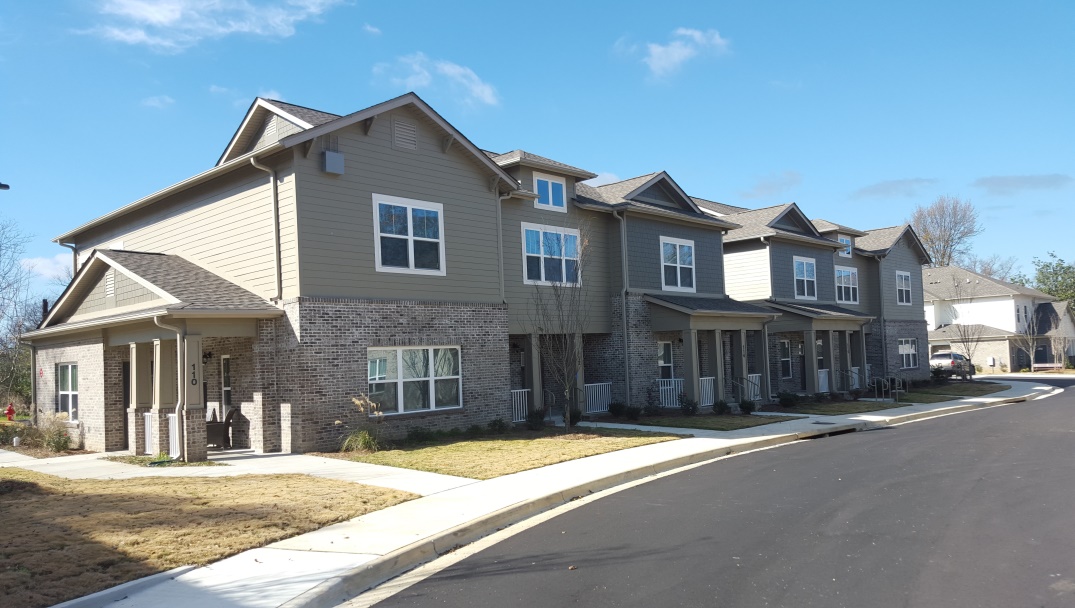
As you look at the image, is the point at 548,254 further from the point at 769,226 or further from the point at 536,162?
the point at 769,226

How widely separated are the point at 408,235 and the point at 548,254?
5613mm

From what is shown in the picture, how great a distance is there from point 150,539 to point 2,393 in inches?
1220

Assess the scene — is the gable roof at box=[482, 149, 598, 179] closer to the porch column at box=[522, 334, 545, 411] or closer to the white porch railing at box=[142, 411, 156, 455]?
the porch column at box=[522, 334, 545, 411]

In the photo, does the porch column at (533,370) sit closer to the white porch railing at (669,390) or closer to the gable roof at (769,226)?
the white porch railing at (669,390)

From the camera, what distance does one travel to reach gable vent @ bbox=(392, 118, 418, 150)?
1839cm

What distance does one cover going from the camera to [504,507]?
10.3 meters

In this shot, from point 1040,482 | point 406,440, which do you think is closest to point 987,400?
point 1040,482

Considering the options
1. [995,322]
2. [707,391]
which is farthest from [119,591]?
[995,322]

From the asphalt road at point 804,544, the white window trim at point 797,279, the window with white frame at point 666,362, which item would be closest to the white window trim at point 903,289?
the white window trim at point 797,279

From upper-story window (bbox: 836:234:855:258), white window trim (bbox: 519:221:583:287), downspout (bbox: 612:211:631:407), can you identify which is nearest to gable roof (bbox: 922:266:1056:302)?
upper-story window (bbox: 836:234:855:258)

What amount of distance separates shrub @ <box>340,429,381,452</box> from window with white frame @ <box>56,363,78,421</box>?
8.89 m

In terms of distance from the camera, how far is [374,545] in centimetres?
839

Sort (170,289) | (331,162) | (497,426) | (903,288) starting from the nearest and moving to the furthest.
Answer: (170,289)
(331,162)
(497,426)
(903,288)

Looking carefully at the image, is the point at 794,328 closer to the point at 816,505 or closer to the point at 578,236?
the point at 578,236
